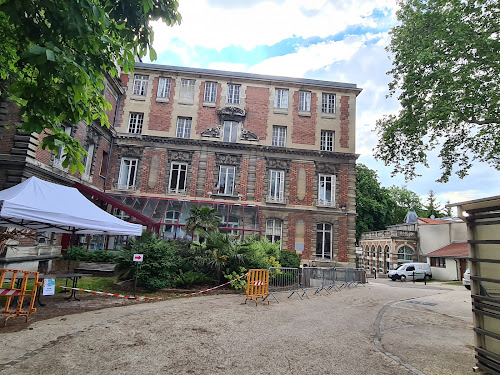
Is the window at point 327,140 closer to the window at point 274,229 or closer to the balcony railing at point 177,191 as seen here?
the window at point 274,229

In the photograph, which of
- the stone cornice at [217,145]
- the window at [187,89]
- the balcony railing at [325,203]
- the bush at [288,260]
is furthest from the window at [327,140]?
the window at [187,89]

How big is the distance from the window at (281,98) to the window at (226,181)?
264 inches

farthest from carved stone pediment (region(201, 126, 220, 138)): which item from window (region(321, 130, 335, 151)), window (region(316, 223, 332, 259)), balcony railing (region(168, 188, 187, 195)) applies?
window (region(316, 223, 332, 259))

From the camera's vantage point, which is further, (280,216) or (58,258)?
(280,216)

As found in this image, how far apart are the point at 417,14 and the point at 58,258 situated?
20.0 m

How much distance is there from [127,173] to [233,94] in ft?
34.8

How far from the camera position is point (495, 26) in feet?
35.3

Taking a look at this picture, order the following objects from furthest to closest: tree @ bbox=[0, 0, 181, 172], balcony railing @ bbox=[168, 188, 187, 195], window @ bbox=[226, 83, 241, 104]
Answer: window @ bbox=[226, 83, 241, 104]
balcony railing @ bbox=[168, 188, 187, 195]
tree @ bbox=[0, 0, 181, 172]

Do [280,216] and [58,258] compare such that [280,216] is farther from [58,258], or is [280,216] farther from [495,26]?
[495,26]

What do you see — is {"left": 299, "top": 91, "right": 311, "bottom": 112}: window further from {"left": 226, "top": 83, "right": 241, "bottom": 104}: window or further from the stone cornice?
{"left": 226, "top": 83, "right": 241, "bottom": 104}: window

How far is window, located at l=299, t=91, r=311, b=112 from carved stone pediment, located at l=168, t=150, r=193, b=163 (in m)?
9.82

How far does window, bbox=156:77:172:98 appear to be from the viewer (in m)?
24.8

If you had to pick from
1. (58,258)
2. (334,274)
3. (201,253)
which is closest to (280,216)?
(334,274)

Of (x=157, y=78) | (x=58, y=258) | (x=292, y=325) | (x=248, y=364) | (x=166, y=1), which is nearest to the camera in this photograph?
(x=248, y=364)
